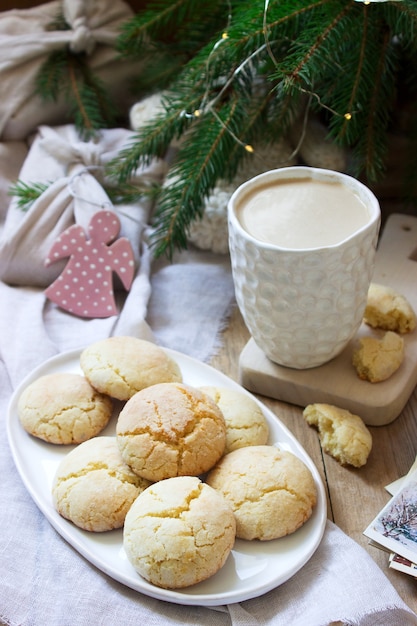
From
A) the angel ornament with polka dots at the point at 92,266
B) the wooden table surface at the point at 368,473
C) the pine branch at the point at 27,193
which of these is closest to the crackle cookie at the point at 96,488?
the wooden table surface at the point at 368,473

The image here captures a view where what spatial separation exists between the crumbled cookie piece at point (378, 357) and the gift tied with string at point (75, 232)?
1.29ft

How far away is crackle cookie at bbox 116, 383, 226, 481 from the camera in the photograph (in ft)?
2.49

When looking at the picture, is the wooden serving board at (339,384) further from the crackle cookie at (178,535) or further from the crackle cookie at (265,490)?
the crackle cookie at (178,535)

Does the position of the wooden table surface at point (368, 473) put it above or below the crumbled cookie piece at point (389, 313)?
below

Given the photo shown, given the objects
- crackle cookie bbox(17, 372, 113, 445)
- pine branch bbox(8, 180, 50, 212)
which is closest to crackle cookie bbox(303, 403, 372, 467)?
crackle cookie bbox(17, 372, 113, 445)

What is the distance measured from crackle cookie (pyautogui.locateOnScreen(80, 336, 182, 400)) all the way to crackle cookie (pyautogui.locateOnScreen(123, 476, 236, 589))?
0.17m

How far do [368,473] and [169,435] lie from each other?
27 centimetres

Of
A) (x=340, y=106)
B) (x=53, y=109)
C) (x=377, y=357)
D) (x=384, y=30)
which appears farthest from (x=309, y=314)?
(x=53, y=109)

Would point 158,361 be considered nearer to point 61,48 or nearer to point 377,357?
point 377,357

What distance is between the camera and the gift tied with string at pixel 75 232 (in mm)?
1124

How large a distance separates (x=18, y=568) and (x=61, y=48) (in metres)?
0.96

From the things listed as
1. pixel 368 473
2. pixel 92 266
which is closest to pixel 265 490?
pixel 368 473

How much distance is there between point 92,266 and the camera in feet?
3.70

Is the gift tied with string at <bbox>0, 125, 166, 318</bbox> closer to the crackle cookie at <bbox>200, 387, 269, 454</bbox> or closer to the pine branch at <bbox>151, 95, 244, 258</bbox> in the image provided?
the pine branch at <bbox>151, 95, 244, 258</bbox>
